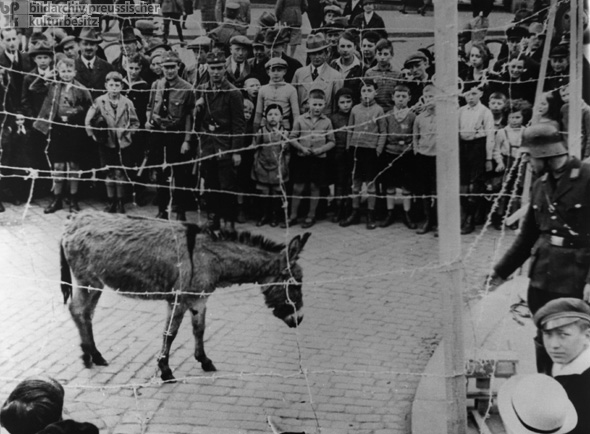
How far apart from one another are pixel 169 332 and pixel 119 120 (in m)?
1.35

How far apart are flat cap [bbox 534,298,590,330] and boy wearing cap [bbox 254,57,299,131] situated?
1.89 m

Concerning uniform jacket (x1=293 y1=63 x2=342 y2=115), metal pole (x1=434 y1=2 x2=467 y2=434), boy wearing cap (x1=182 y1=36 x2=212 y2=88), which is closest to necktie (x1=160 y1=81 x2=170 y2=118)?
boy wearing cap (x1=182 y1=36 x2=212 y2=88)

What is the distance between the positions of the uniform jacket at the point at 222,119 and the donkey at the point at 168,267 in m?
0.54

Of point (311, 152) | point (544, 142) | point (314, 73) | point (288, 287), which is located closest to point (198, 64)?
point (314, 73)

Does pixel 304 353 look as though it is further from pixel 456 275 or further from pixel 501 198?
pixel 501 198

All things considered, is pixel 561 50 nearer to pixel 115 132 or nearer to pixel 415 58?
pixel 415 58

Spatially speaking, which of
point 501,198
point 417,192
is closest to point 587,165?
point 501,198

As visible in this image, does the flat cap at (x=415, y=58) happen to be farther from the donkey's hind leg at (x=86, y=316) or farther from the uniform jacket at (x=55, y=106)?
the donkey's hind leg at (x=86, y=316)

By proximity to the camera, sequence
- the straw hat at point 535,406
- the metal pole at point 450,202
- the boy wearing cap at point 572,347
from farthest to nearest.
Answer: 1. the boy wearing cap at point 572,347
2. the straw hat at point 535,406
3. the metal pole at point 450,202

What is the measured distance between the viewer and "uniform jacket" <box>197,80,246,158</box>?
4.96m

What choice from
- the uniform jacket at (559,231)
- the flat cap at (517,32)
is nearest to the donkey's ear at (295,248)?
the uniform jacket at (559,231)

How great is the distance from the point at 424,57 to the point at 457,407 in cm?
207

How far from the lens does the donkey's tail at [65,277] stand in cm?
498

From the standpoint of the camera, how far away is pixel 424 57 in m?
4.86
